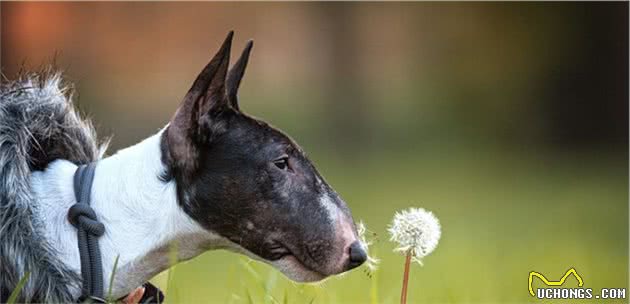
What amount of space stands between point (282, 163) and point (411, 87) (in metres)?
11.9

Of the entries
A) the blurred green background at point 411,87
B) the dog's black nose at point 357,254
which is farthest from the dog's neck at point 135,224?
the blurred green background at point 411,87

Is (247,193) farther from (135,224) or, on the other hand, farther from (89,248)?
(89,248)

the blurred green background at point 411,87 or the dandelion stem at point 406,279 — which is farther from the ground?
the blurred green background at point 411,87

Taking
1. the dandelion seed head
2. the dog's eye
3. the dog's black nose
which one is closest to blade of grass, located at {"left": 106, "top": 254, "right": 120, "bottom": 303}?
the dog's eye

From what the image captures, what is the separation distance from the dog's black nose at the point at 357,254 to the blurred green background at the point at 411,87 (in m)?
5.43

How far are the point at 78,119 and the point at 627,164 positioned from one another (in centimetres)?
885

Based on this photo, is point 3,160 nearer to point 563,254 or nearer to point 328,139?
point 563,254

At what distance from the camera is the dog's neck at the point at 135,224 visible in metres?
3.20

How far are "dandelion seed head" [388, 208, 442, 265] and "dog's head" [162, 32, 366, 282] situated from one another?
13 cm

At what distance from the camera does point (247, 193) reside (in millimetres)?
3160
